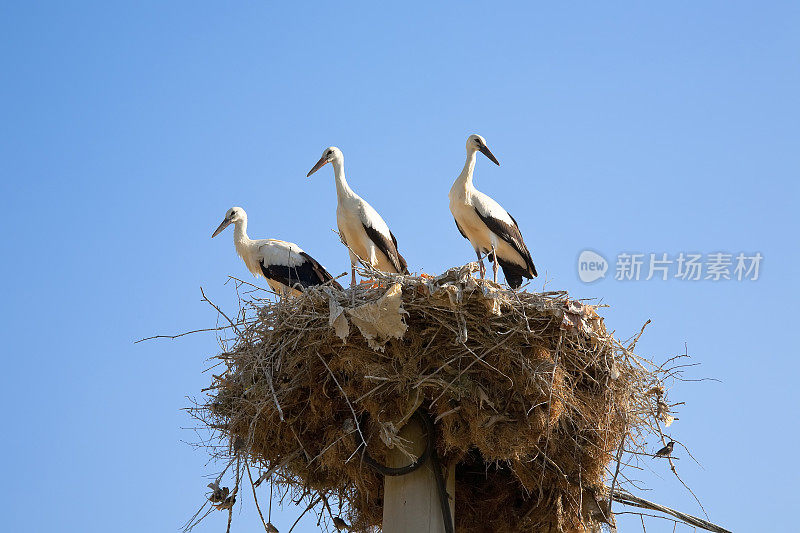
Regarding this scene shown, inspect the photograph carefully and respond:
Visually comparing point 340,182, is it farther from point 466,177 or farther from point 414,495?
point 414,495

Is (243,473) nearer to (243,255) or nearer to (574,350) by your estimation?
(574,350)

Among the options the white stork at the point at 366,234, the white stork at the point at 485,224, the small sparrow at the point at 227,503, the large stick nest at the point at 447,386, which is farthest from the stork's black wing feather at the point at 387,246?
the small sparrow at the point at 227,503

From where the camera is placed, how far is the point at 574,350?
19.7ft

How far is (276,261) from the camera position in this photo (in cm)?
1052

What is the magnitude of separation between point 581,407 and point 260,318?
7.22 feet

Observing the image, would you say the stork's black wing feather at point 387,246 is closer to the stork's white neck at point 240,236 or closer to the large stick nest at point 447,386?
the stork's white neck at point 240,236

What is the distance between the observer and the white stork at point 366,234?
9.44 meters

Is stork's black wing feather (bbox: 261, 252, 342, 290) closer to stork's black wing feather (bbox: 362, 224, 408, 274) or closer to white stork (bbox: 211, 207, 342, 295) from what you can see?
white stork (bbox: 211, 207, 342, 295)

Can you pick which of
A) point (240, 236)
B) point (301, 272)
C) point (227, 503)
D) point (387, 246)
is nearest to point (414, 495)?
point (227, 503)

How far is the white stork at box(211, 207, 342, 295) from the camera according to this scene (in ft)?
34.1

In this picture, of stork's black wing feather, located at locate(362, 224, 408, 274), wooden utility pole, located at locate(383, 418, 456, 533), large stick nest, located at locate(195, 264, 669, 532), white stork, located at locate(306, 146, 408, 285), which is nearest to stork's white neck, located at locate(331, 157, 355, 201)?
white stork, located at locate(306, 146, 408, 285)

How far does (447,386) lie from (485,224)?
391 cm

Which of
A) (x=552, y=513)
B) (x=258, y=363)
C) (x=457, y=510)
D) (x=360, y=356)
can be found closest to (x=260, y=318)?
(x=258, y=363)

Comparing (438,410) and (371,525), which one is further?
→ (371,525)
